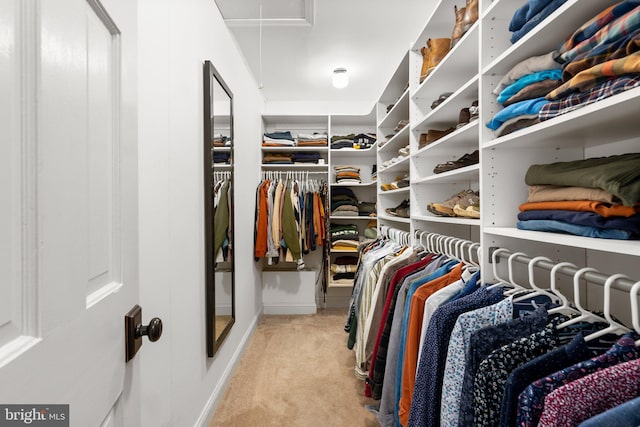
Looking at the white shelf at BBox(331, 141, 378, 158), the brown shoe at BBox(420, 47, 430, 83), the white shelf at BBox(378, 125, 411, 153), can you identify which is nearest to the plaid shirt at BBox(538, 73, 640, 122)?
the brown shoe at BBox(420, 47, 430, 83)

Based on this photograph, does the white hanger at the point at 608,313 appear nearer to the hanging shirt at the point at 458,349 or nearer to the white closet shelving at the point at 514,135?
the white closet shelving at the point at 514,135

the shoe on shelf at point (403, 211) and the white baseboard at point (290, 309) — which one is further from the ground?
the shoe on shelf at point (403, 211)

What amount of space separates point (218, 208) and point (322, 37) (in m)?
1.54

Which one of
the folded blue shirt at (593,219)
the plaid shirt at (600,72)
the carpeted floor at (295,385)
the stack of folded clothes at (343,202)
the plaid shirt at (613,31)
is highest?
the plaid shirt at (613,31)

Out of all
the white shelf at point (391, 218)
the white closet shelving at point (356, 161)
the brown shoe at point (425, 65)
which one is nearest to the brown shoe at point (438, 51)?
the brown shoe at point (425, 65)

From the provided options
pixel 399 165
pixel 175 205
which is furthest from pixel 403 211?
pixel 175 205

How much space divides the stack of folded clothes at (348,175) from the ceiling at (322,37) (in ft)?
2.90

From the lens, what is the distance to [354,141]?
3.68 m

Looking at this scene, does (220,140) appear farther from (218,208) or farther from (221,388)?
(221,388)

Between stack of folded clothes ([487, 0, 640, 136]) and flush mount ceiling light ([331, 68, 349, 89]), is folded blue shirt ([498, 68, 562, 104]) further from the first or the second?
flush mount ceiling light ([331, 68, 349, 89])

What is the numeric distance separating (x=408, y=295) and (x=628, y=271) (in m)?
0.69

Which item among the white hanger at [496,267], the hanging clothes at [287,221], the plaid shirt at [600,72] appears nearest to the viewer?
the plaid shirt at [600,72]

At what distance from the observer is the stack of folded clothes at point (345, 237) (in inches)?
139

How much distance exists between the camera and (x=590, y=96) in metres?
0.73
